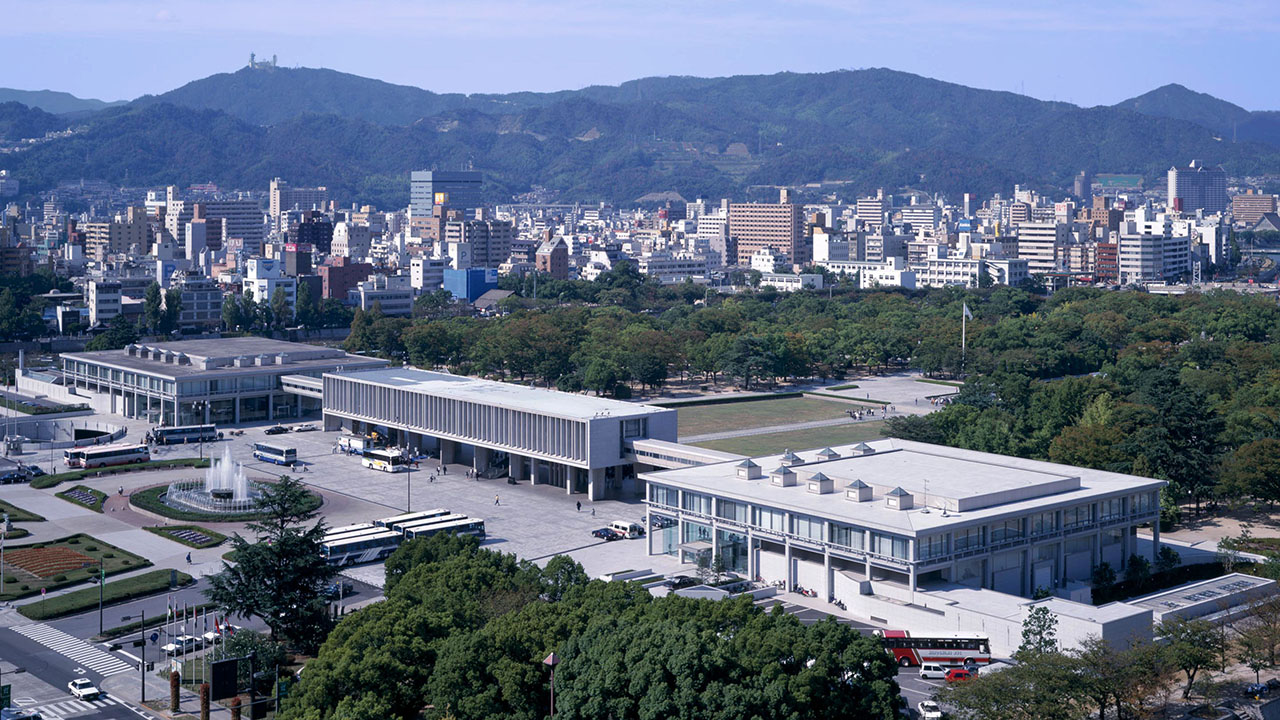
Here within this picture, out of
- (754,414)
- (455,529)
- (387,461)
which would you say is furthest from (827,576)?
(754,414)

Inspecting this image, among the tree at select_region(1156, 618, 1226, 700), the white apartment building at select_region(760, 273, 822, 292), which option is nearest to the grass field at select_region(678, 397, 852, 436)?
the tree at select_region(1156, 618, 1226, 700)

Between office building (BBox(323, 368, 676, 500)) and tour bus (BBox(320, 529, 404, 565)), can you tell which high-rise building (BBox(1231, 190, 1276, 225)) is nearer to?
office building (BBox(323, 368, 676, 500))

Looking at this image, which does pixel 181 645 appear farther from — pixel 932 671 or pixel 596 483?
pixel 596 483

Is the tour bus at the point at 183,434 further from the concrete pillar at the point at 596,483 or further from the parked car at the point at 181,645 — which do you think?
the parked car at the point at 181,645

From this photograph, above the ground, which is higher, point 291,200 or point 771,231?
point 291,200

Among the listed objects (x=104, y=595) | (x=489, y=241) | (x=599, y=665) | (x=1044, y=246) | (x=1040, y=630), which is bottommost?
(x=104, y=595)

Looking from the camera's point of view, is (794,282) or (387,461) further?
(794,282)

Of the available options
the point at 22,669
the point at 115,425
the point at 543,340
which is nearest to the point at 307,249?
the point at 543,340

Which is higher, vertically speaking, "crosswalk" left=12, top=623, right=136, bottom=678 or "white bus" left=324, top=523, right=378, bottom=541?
"white bus" left=324, top=523, right=378, bottom=541
